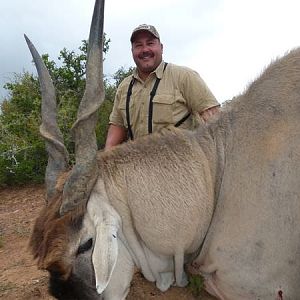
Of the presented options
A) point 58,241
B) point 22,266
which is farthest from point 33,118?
point 58,241

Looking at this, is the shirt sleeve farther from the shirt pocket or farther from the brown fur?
the brown fur

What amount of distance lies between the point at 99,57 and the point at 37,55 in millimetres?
693

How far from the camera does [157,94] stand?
551cm

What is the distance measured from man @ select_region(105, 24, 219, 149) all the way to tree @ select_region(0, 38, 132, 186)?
11.2 ft

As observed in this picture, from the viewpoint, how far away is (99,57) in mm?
3631

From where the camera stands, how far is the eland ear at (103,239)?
11.3 ft

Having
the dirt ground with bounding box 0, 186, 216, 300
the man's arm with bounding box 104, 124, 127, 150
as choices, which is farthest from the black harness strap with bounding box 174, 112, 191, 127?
the dirt ground with bounding box 0, 186, 216, 300

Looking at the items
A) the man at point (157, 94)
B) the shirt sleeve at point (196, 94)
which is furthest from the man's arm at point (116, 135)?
the shirt sleeve at point (196, 94)

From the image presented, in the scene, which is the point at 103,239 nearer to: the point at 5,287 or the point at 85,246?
the point at 85,246

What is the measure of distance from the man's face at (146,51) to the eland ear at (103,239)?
2.29 meters

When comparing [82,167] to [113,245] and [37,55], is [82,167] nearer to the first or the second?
[113,245]

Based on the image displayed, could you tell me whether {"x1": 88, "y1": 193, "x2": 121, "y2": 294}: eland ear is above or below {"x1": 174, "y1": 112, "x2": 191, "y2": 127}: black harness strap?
below

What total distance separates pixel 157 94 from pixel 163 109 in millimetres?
180

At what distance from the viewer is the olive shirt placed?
5.46 meters
